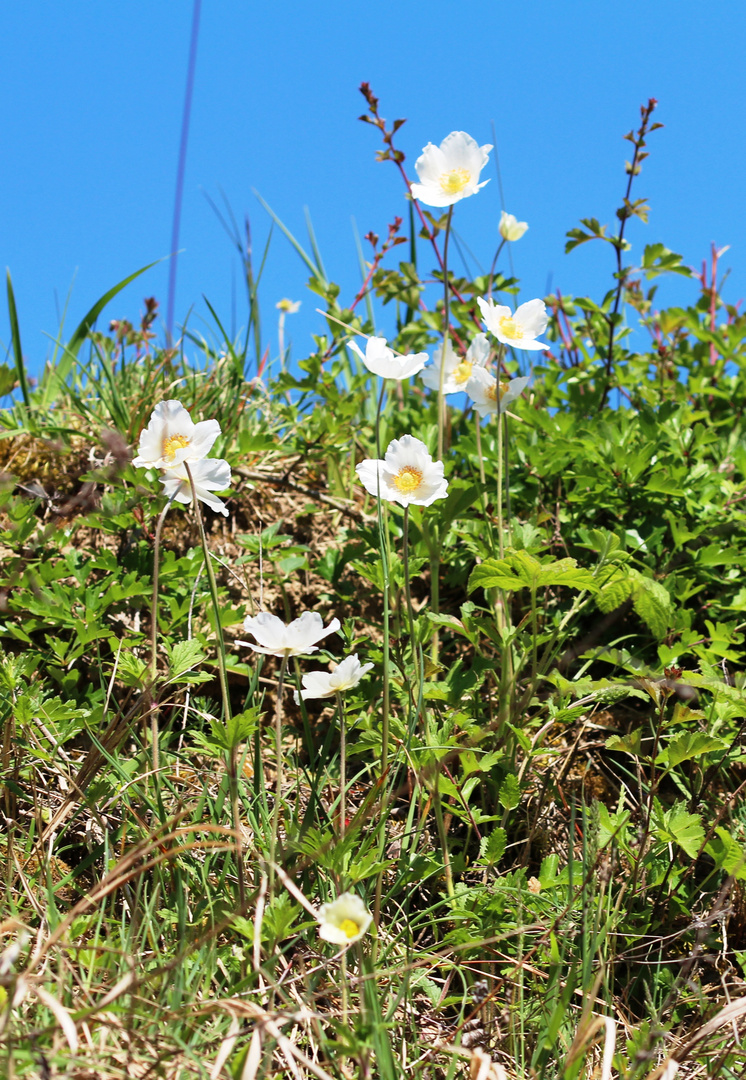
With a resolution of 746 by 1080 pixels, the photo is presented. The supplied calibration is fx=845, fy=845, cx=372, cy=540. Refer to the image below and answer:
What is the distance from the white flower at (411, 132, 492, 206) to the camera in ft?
6.38

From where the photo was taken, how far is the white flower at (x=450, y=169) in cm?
194

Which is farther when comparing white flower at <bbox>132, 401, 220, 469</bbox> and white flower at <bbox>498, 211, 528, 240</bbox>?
white flower at <bbox>498, 211, 528, 240</bbox>

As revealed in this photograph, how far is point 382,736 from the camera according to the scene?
5.84 ft

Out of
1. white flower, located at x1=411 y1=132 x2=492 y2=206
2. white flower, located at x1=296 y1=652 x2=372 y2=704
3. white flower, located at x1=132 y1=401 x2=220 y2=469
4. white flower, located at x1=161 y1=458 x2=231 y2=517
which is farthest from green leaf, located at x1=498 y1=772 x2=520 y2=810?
white flower, located at x1=411 y1=132 x2=492 y2=206

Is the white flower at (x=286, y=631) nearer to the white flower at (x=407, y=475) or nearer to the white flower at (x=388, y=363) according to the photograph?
the white flower at (x=407, y=475)

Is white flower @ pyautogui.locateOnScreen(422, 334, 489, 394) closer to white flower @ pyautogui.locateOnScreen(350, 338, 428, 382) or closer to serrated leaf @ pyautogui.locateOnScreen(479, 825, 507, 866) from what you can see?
white flower @ pyautogui.locateOnScreen(350, 338, 428, 382)

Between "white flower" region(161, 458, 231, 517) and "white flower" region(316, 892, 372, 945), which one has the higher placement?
"white flower" region(161, 458, 231, 517)

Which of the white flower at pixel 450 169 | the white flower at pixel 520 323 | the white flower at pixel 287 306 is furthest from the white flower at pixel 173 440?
the white flower at pixel 287 306

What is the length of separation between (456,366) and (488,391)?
0.81 feet

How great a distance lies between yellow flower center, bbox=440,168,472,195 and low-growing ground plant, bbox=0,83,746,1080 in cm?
2

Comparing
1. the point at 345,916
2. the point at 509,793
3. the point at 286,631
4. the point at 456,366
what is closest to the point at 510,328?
the point at 456,366

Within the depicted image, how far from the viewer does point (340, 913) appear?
4.39 ft

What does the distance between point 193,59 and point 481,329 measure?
1627 millimetres

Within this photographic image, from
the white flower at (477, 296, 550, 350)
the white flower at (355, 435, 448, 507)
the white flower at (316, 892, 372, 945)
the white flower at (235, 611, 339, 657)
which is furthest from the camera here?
the white flower at (477, 296, 550, 350)
